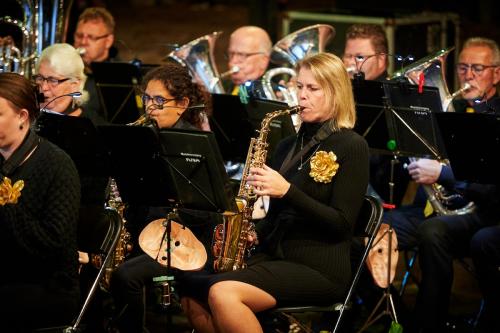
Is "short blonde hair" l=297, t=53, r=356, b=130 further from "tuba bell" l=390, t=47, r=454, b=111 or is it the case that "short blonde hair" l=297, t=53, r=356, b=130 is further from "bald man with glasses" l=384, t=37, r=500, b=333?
"bald man with glasses" l=384, t=37, r=500, b=333

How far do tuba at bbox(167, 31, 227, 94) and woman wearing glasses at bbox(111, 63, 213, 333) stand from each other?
164 centimetres

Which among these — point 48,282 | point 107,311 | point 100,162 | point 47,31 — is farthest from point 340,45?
point 48,282

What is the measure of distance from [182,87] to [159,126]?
26cm

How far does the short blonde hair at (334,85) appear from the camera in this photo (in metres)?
4.37

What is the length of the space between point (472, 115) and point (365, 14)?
4.69 meters

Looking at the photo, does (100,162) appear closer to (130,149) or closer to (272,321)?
(130,149)

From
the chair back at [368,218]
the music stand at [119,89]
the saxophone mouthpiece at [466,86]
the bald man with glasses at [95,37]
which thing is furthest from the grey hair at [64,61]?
the saxophone mouthpiece at [466,86]

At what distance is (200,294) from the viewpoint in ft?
14.4

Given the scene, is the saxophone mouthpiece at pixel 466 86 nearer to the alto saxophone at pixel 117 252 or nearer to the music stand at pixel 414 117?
the music stand at pixel 414 117

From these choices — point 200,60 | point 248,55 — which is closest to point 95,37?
point 200,60

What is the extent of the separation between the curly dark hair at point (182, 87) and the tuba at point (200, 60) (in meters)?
1.63

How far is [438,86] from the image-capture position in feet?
18.0

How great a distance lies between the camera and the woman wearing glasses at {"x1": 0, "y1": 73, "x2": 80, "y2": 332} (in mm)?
3898

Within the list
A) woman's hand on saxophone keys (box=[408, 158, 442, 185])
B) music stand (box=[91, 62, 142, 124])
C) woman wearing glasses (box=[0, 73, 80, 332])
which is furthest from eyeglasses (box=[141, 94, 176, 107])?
woman's hand on saxophone keys (box=[408, 158, 442, 185])
